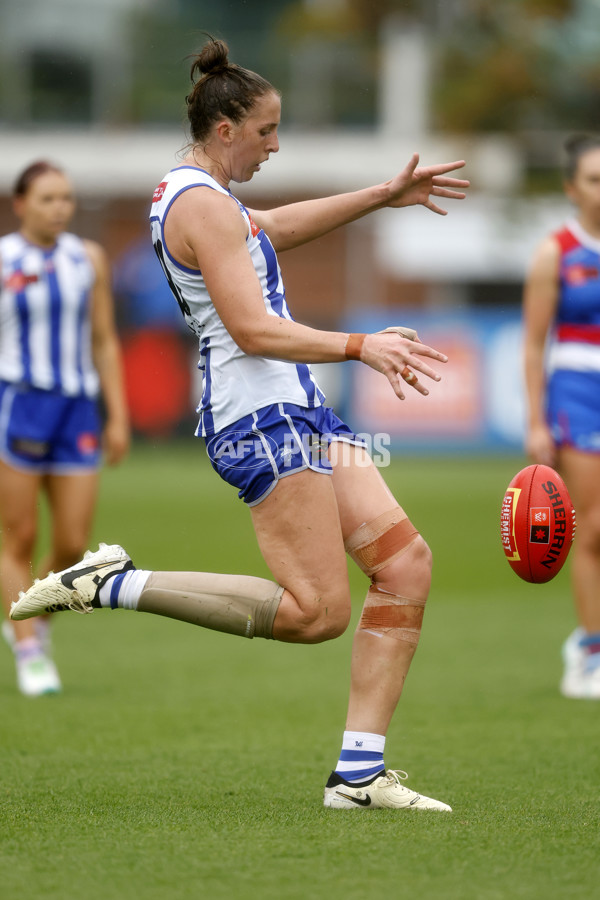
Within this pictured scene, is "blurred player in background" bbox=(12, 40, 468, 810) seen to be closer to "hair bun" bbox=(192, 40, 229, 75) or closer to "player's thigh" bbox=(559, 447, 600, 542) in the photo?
"hair bun" bbox=(192, 40, 229, 75)

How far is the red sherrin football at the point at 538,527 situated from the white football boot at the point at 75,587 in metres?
1.30

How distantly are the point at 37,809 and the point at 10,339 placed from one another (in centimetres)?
314

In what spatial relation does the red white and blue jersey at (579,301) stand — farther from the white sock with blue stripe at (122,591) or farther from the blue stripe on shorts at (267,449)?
the white sock with blue stripe at (122,591)

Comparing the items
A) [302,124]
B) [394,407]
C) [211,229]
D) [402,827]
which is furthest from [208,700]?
[302,124]

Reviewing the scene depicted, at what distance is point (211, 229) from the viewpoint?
3.98m

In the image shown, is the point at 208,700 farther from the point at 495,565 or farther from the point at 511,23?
the point at 511,23

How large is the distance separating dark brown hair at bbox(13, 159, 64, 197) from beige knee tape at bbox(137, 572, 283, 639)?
3.08 metres

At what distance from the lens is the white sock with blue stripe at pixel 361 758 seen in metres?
4.20

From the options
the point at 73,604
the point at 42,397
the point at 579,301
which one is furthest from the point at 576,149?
the point at 73,604

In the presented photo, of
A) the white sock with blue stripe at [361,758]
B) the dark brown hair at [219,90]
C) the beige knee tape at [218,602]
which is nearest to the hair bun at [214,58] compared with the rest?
the dark brown hair at [219,90]

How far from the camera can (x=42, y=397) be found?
22.0 ft

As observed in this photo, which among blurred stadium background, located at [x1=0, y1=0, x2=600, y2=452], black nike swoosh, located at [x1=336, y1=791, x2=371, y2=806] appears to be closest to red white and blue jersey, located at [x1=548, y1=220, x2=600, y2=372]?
black nike swoosh, located at [x1=336, y1=791, x2=371, y2=806]

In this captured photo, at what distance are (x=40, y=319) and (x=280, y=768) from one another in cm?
284

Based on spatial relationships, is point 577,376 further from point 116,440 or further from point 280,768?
point 280,768
